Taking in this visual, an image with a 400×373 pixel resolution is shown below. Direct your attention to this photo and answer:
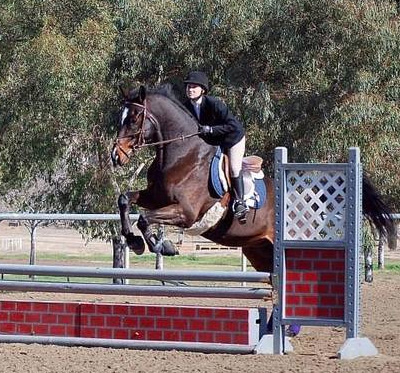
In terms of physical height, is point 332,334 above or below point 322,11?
below

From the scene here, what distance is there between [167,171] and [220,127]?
0.57m

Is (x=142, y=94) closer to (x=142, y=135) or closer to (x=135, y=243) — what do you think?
(x=142, y=135)

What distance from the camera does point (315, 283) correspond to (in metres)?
7.46

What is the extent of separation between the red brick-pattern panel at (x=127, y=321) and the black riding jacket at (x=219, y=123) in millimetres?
1549

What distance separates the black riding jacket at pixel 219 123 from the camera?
834 cm

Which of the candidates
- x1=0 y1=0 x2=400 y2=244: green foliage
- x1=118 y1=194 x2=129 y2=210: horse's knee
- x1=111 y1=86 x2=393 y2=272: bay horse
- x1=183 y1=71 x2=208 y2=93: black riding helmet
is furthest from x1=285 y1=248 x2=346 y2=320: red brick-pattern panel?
x1=0 y1=0 x2=400 y2=244: green foliage

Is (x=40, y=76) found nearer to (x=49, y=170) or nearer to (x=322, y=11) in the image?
(x=49, y=170)

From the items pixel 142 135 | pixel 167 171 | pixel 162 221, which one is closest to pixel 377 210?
pixel 167 171

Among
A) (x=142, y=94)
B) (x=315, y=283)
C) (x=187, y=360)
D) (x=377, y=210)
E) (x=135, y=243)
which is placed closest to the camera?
(x=187, y=360)

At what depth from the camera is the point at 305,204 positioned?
24.6ft

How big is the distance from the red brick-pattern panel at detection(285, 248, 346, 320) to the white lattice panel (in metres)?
0.14

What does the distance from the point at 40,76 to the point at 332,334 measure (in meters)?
10.2

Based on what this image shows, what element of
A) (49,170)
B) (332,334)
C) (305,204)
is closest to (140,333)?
(305,204)

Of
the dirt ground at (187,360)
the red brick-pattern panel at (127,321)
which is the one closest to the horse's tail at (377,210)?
the dirt ground at (187,360)
